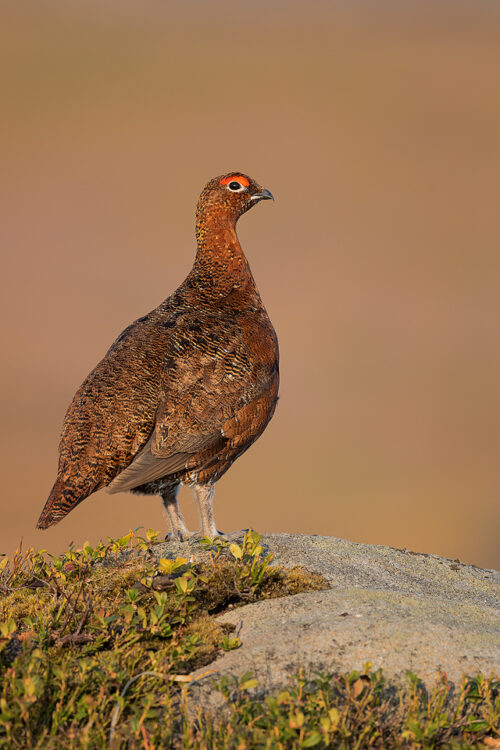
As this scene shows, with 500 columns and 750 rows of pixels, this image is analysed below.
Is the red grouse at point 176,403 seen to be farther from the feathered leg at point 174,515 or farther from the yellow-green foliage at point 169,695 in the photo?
the yellow-green foliage at point 169,695

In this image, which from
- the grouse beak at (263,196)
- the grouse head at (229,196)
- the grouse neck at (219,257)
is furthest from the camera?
the grouse beak at (263,196)

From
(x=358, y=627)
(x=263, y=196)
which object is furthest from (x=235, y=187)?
(x=358, y=627)

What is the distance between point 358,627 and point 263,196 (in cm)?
549

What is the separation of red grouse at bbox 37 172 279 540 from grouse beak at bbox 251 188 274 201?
1.20 m

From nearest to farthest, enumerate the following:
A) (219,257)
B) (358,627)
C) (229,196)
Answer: (358,627) → (219,257) → (229,196)

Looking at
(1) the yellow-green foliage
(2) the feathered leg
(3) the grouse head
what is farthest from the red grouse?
(1) the yellow-green foliage

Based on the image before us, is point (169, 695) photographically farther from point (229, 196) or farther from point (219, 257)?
point (229, 196)

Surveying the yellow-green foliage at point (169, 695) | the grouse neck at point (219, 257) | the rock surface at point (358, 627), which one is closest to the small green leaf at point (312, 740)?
the yellow-green foliage at point (169, 695)

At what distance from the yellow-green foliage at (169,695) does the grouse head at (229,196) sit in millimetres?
4556

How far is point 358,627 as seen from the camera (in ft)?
15.4

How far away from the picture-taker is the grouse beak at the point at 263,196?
29.0 ft

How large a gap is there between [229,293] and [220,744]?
5.18 meters

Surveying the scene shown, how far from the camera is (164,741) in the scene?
12.3 feet

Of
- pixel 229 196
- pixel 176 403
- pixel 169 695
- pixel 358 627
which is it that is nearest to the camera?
Answer: pixel 169 695
